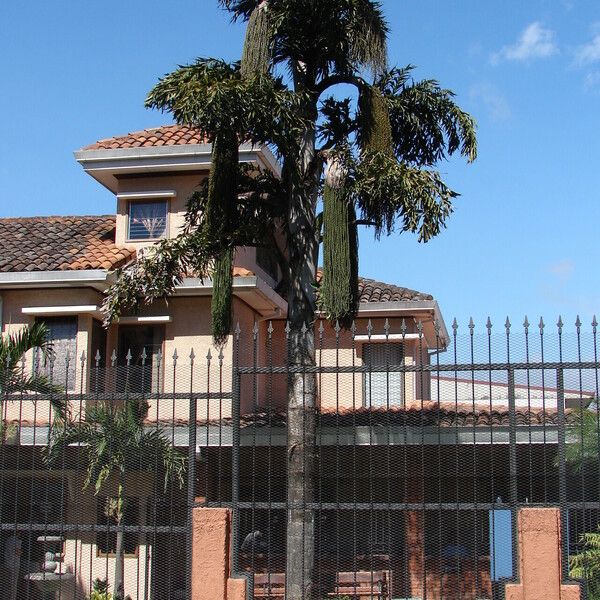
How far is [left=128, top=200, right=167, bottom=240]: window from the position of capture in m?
17.2

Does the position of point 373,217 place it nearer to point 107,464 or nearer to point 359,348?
point 107,464

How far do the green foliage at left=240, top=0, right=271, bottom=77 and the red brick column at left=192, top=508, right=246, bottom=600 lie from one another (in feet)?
14.9

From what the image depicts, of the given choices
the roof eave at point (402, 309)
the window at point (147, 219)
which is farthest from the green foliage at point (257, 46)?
the roof eave at point (402, 309)

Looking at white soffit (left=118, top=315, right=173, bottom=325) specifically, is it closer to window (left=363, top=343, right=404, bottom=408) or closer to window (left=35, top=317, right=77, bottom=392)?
window (left=35, top=317, right=77, bottom=392)

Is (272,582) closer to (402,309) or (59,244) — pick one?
(402,309)

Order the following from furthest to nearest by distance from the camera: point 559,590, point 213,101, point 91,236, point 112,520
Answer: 1. point 91,236
2. point 112,520
3. point 213,101
4. point 559,590

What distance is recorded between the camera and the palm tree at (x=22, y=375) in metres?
9.22

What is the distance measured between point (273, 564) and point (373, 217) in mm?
5303

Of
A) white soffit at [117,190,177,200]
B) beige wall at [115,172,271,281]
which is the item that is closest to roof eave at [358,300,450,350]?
beige wall at [115,172,271,281]

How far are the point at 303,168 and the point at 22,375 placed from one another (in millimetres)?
3659

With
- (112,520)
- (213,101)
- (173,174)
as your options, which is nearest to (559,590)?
(213,101)

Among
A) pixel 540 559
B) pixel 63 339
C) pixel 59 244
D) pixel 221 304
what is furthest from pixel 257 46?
pixel 59 244

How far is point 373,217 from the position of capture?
10.2 meters

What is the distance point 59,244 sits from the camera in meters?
17.2
